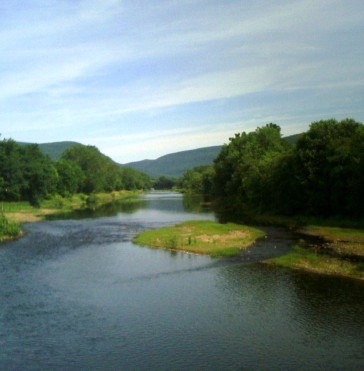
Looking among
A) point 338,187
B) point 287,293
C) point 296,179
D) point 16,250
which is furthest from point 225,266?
point 296,179

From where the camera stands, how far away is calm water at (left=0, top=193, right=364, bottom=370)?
23.6 meters

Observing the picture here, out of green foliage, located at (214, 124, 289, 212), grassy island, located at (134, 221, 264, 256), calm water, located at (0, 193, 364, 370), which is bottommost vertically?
calm water, located at (0, 193, 364, 370)

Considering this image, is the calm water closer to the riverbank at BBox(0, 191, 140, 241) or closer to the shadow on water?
the riverbank at BBox(0, 191, 140, 241)

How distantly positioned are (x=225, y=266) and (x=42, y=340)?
71.1ft

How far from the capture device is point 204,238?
59.5 metres

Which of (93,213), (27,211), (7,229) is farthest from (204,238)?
(27,211)

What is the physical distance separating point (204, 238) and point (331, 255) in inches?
679

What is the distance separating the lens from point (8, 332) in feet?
89.6

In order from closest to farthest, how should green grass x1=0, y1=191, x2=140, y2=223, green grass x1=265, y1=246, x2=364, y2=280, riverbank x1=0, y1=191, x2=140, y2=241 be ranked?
1. green grass x1=265, y1=246, x2=364, y2=280
2. riverbank x1=0, y1=191, x2=140, y2=241
3. green grass x1=0, y1=191, x2=140, y2=223

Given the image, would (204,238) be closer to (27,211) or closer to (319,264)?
(319,264)

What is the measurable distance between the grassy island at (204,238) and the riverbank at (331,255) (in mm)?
6847

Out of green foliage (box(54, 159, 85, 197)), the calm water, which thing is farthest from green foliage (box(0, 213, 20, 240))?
green foliage (box(54, 159, 85, 197))

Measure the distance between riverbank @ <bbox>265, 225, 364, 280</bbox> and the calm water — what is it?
2435mm

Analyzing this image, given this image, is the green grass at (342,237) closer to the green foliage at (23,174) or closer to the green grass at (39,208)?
the green grass at (39,208)
